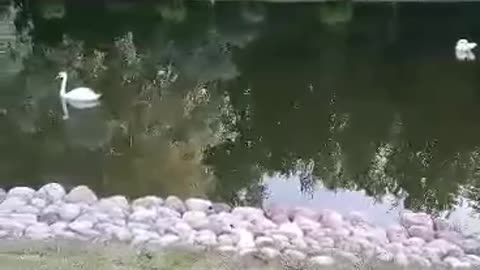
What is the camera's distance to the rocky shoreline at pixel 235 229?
586 cm

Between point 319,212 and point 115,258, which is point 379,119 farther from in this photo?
point 115,258

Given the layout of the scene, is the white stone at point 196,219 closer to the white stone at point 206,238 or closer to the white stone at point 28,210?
the white stone at point 206,238

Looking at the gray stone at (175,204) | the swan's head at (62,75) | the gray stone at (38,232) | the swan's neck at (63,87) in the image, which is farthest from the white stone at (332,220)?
the swan's head at (62,75)

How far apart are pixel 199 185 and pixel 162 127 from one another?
64.5 inches

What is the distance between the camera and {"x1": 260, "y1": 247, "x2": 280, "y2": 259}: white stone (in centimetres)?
566

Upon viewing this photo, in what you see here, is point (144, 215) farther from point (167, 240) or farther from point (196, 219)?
point (167, 240)

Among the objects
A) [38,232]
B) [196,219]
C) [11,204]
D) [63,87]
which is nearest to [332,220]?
[196,219]

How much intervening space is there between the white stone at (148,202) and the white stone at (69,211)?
0.48 metres

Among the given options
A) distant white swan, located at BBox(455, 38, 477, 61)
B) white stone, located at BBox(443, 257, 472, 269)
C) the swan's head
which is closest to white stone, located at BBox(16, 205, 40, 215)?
white stone, located at BBox(443, 257, 472, 269)

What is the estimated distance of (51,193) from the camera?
23.4 feet

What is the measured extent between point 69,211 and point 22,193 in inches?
31.2

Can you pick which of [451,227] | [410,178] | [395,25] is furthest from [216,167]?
[395,25]

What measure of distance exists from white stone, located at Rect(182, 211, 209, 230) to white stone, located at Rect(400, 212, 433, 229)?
1584mm

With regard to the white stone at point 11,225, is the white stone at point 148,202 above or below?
above
